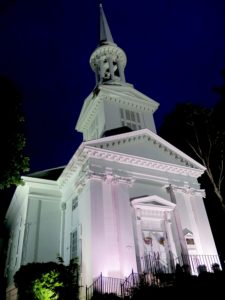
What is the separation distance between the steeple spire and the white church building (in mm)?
15179

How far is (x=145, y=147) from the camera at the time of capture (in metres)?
19.6

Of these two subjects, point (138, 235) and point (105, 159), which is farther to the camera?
point (105, 159)

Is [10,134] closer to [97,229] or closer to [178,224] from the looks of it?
[97,229]

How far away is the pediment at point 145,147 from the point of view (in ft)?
59.8

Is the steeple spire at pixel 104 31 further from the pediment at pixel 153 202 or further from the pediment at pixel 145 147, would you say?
the pediment at pixel 153 202

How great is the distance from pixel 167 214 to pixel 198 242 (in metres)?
2.45

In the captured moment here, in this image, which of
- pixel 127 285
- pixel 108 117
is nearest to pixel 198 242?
pixel 127 285

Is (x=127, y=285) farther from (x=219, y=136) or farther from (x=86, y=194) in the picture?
(x=219, y=136)

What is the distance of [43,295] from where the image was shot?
498 inches

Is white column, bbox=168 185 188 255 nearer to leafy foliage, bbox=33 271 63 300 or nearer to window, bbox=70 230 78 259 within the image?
window, bbox=70 230 78 259

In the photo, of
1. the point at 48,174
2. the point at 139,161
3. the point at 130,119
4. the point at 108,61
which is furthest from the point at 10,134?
the point at 108,61

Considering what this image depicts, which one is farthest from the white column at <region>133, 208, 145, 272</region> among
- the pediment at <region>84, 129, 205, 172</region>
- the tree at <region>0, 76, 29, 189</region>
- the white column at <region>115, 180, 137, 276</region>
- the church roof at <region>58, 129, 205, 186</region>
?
the tree at <region>0, 76, 29, 189</region>

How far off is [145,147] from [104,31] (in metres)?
20.8

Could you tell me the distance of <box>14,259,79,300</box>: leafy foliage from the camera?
12953mm
